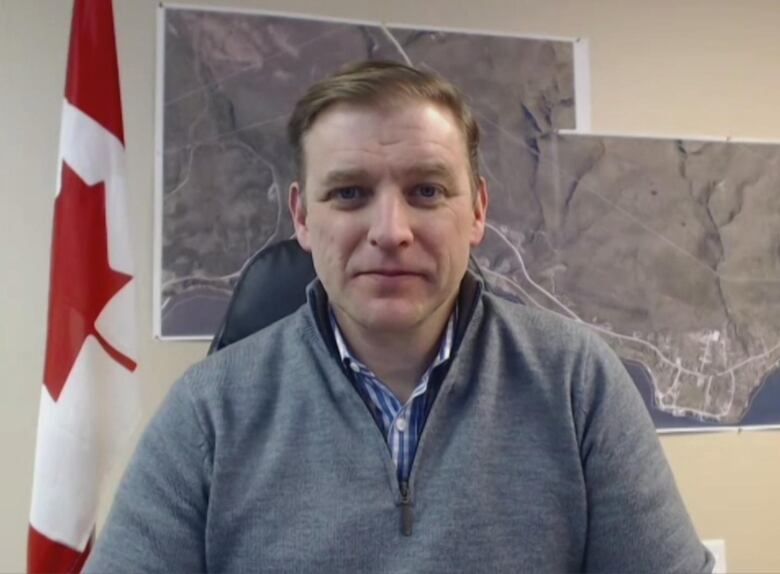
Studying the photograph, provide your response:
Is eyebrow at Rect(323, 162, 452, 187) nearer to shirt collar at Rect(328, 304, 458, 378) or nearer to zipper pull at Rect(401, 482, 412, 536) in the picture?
shirt collar at Rect(328, 304, 458, 378)

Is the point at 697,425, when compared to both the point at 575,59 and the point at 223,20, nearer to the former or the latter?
the point at 575,59

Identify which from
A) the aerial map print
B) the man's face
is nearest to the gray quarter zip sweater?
the man's face

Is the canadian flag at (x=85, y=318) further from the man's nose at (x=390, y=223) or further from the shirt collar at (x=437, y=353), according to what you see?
the man's nose at (x=390, y=223)

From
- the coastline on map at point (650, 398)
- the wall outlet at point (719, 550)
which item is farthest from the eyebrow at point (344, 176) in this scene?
the wall outlet at point (719, 550)

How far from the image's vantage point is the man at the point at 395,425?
883 mm

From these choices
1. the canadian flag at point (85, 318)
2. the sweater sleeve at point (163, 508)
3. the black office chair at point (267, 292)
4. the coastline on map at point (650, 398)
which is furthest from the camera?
the coastline on map at point (650, 398)

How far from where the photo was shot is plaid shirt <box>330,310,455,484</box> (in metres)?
0.95

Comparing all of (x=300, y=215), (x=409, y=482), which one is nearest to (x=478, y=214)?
(x=300, y=215)

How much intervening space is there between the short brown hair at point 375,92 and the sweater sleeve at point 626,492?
0.36m

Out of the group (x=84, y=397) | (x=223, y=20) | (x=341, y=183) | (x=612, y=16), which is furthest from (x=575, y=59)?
(x=84, y=397)

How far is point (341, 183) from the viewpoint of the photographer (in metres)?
0.94

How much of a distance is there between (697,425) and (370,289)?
49.5 inches

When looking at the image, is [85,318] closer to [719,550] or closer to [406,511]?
[406,511]

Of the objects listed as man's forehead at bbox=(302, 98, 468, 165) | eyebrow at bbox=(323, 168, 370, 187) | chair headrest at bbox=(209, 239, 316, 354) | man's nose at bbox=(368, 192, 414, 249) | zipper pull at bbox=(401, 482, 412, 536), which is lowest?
zipper pull at bbox=(401, 482, 412, 536)
